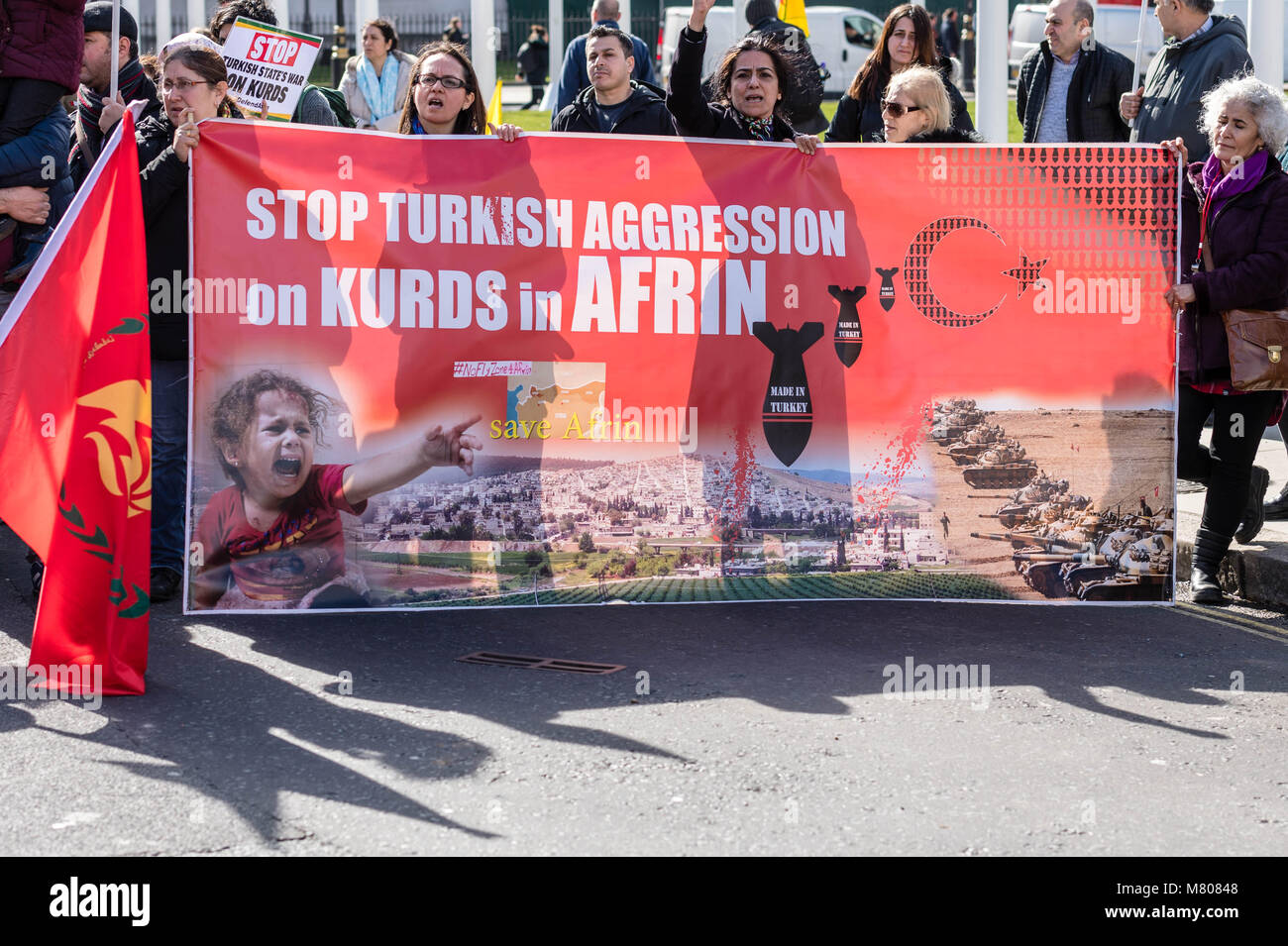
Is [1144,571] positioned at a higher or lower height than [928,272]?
lower

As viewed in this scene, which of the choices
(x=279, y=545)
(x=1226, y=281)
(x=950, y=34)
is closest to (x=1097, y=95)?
(x=1226, y=281)

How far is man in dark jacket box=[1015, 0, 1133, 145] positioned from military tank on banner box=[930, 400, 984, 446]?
2.58m

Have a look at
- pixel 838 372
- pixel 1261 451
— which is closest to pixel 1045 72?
pixel 1261 451

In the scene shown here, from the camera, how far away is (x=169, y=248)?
6.34 metres

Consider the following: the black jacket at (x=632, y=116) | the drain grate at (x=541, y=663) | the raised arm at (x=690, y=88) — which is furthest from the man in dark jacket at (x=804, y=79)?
the drain grate at (x=541, y=663)

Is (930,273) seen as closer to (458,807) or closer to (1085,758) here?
(1085,758)

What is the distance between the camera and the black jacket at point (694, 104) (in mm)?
6637

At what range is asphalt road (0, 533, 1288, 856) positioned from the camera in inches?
157

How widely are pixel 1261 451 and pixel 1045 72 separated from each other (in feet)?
8.05

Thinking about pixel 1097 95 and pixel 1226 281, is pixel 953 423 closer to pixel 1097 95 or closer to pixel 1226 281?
pixel 1226 281

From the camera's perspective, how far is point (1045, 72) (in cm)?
868

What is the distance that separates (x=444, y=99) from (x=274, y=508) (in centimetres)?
189

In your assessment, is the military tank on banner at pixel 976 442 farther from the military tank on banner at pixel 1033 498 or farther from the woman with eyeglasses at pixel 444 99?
the woman with eyeglasses at pixel 444 99

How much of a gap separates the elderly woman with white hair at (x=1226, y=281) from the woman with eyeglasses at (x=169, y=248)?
390cm
